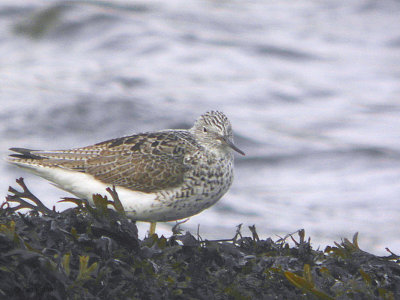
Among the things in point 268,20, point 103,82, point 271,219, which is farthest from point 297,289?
point 268,20

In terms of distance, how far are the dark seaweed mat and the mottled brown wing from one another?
2.07 m

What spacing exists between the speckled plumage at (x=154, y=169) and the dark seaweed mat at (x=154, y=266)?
6.01 feet

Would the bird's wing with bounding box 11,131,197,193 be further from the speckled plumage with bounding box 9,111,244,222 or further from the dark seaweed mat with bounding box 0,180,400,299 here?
the dark seaweed mat with bounding box 0,180,400,299

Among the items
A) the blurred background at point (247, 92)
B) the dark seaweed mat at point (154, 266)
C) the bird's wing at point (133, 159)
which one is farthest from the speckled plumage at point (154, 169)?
the blurred background at point (247, 92)

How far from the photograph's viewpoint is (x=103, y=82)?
13711 mm

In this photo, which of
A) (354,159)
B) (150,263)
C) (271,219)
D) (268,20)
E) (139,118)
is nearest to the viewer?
(150,263)

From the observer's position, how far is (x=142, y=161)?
661cm

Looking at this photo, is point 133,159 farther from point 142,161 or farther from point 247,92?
point 247,92

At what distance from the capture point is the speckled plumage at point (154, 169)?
6168mm

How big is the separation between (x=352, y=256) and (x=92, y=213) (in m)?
1.56

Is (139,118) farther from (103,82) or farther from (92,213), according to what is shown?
(92,213)

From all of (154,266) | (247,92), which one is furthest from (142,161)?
(247,92)

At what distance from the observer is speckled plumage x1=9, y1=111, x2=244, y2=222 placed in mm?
6168

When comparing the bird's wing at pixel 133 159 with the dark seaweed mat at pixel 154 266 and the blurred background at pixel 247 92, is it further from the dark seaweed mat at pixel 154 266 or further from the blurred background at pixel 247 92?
the blurred background at pixel 247 92
